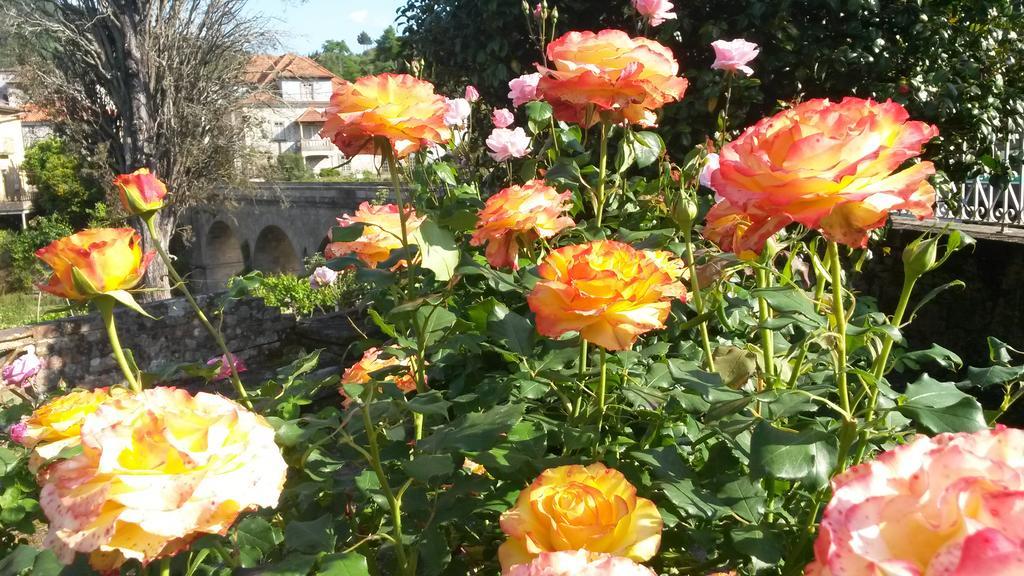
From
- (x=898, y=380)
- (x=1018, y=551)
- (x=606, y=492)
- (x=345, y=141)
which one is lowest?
(x=898, y=380)

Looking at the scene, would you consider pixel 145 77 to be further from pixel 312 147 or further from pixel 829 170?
pixel 312 147

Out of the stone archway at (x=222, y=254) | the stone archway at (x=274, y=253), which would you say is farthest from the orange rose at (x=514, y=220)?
the stone archway at (x=222, y=254)

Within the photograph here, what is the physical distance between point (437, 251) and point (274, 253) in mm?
20747

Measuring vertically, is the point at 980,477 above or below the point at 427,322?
above

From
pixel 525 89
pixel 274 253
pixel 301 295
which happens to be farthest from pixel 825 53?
pixel 274 253

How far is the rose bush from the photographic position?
485 mm

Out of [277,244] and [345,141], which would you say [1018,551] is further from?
[277,244]

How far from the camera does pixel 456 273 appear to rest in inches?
39.6

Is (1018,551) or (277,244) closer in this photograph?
(1018,551)

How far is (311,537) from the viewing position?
72cm

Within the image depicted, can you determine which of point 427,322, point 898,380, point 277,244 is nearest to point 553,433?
point 427,322

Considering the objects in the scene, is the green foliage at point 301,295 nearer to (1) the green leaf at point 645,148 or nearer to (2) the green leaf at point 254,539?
(1) the green leaf at point 645,148

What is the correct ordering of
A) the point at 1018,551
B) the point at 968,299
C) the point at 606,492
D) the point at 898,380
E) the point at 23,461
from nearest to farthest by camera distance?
the point at 1018,551 < the point at 606,492 < the point at 23,461 < the point at 898,380 < the point at 968,299

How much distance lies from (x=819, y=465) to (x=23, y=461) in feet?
3.17
